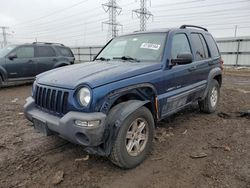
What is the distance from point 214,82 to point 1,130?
4846 mm

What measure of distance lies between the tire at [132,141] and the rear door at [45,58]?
799 centimetres

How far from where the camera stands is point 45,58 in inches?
401

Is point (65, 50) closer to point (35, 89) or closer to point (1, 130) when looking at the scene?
point (1, 130)

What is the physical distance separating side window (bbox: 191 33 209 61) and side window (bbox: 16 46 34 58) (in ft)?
24.3

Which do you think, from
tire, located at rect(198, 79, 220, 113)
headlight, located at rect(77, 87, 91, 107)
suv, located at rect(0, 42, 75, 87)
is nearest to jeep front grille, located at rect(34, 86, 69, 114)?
headlight, located at rect(77, 87, 91, 107)

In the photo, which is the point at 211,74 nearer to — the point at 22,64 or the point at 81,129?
the point at 81,129

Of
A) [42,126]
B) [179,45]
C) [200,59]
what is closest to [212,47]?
[200,59]

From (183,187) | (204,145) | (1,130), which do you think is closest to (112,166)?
(183,187)

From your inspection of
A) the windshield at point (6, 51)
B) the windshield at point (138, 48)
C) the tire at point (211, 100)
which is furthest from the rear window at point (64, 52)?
the tire at point (211, 100)

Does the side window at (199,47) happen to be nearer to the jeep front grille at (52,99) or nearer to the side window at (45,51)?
the jeep front grille at (52,99)

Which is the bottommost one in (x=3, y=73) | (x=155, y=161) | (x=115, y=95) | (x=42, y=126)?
(x=155, y=161)

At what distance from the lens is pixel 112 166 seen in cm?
312

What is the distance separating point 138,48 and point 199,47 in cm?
162

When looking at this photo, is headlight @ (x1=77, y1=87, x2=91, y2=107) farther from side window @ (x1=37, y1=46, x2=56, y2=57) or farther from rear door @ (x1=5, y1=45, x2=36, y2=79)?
side window @ (x1=37, y1=46, x2=56, y2=57)
